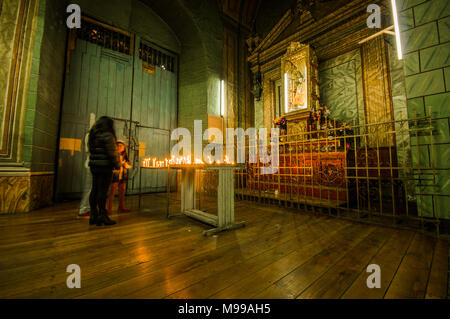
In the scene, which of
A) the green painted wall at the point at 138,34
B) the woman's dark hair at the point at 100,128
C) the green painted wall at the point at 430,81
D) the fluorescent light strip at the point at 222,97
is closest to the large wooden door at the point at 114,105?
the green painted wall at the point at 138,34

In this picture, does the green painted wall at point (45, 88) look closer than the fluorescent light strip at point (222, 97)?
Yes

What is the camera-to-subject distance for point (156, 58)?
762 centimetres

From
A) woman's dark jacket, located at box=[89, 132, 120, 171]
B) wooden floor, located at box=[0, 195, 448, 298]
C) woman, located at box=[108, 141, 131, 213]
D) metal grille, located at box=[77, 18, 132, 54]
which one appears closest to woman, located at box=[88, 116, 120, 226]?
woman's dark jacket, located at box=[89, 132, 120, 171]

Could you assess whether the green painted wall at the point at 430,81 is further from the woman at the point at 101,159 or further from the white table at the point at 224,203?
the woman at the point at 101,159

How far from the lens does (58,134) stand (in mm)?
5438

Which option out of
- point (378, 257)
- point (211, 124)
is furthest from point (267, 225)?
point (211, 124)

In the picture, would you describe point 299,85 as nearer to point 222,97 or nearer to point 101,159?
point 222,97

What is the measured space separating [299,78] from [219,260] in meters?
6.80

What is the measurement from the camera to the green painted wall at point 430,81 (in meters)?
2.72

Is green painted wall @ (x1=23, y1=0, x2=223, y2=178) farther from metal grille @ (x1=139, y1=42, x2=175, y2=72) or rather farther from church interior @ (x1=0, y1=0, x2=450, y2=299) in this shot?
metal grille @ (x1=139, y1=42, x2=175, y2=72)

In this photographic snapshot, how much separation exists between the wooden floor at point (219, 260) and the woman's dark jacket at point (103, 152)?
3.23 feet

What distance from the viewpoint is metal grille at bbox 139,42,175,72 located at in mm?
7299

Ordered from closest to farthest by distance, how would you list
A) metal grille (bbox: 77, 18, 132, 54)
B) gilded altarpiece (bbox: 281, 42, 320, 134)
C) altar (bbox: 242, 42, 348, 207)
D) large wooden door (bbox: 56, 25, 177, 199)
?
altar (bbox: 242, 42, 348, 207) < large wooden door (bbox: 56, 25, 177, 199) < metal grille (bbox: 77, 18, 132, 54) < gilded altarpiece (bbox: 281, 42, 320, 134)

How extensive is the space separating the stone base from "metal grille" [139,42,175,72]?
5414mm
